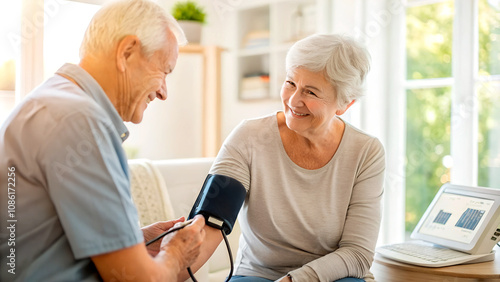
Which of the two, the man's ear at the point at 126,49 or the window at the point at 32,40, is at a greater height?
the window at the point at 32,40

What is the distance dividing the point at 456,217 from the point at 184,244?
1118mm

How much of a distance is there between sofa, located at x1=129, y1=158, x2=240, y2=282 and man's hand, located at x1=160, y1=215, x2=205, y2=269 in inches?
31.4

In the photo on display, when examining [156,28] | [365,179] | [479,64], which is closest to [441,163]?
[479,64]

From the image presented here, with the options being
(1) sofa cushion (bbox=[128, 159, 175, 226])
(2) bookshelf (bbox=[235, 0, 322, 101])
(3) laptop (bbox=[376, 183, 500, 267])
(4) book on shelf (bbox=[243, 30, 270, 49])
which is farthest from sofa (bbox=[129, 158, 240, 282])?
(4) book on shelf (bbox=[243, 30, 270, 49])

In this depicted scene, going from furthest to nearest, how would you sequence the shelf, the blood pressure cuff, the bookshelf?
the shelf
the bookshelf
the blood pressure cuff

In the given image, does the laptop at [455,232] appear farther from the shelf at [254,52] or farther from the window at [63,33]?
the shelf at [254,52]

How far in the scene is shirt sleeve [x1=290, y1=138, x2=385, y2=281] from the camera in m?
1.47

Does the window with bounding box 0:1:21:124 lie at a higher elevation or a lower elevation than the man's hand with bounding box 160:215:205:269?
higher

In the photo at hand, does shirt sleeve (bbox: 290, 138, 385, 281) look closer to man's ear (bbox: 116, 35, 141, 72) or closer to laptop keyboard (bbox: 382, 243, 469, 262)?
Result: laptop keyboard (bbox: 382, 243, 469, 262)

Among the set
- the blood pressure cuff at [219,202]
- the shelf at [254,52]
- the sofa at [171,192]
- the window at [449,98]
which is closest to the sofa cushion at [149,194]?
the sofa at [171,192]

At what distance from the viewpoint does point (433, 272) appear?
1576 millimetres

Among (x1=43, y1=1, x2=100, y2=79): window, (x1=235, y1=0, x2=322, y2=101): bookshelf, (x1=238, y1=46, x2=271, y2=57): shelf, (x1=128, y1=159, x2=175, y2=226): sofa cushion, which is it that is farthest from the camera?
(x1=238, y1=46, x2=271, y2=57): shelf

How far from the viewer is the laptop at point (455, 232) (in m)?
1.68

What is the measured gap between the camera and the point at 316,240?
1.59 meters
